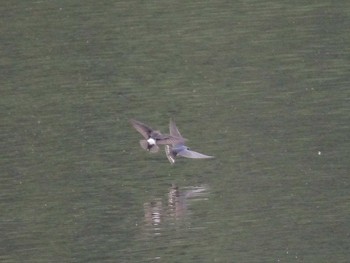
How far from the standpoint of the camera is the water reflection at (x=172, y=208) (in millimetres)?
9922

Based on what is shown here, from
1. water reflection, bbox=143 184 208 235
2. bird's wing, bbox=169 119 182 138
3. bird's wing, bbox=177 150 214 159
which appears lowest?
water reflection, bbox=143 184 208 235

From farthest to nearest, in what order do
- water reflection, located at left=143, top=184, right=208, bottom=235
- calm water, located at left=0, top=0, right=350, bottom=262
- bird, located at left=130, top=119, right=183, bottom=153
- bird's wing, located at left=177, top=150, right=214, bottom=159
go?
bird's wing, located at left=177, top=150, right=214, bottom=159 < bird, located at left=130, top=119, right=183, bottom=153 < water reflection, located at left=143, top=184, right=208, bottom=235 < calm water, located at left=0, top=0, right=350, bottom=262

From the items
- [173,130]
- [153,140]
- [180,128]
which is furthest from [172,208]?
[180,128]

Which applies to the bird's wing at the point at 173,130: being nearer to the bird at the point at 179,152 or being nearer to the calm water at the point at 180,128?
the bird at the point at 179,152

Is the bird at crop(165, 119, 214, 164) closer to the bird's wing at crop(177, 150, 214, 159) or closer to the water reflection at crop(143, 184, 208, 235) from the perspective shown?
the bird's wing at crop(177, 150, 214, 159)

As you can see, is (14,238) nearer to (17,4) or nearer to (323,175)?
(323,175)

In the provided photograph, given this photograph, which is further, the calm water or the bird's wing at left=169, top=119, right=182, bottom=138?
the bird's wing at left=169, top=119, right=182, bottom=138

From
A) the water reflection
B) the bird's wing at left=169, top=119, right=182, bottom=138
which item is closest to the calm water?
the water reflection

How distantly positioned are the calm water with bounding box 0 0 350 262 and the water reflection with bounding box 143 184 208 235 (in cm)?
2

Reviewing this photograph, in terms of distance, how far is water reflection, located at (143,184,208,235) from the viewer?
9.92 m

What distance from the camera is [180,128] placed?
1249 cm

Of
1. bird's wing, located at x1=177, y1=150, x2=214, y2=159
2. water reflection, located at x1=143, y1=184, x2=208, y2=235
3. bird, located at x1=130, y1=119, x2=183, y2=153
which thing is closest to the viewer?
water reflection, located at x1=143, y1=184, x2=208, y2=235

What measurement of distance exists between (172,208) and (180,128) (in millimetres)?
2351

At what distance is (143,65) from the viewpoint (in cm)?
1509
